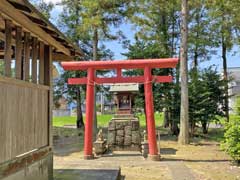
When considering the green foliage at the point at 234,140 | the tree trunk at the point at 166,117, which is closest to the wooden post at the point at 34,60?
the green foliage at the point at 234,140

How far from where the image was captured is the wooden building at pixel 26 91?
15.4ft

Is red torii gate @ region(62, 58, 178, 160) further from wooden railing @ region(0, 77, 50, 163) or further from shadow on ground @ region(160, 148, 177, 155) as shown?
wooden railing @ region(0, 77, 50, 163)

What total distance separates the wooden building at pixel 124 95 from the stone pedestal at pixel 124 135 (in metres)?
0.86

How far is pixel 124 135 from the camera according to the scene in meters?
15.2

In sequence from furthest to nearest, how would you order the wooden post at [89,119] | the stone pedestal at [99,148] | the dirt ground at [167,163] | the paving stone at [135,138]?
the paving stone at [135,138] < the stone pedestal at [99,148] < the wooden post at [89,119] < the dirt ground at [167,163]

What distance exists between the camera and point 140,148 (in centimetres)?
1487

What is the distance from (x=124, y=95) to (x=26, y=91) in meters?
11.1

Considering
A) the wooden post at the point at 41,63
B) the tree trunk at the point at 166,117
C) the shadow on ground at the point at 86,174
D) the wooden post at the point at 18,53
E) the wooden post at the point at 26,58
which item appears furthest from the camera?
the tree trunk at the point at 166,117

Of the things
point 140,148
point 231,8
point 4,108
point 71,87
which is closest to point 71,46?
point 4,108

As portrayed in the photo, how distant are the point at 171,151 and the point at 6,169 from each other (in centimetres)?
1069

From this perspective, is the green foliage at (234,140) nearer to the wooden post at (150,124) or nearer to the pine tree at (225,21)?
the wooden post at (150,124)

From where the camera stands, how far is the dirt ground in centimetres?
940

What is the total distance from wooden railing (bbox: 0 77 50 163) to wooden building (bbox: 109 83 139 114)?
378 inches

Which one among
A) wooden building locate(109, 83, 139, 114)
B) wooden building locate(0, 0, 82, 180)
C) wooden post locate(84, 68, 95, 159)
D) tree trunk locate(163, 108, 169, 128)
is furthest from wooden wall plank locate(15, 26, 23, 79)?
tree trunk locate(163, 108, 169, 128)
